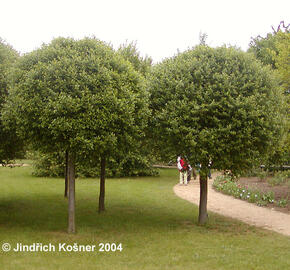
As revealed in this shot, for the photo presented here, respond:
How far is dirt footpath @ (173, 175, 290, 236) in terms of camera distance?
1113 cm

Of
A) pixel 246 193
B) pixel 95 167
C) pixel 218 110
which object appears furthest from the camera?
pixel 95 167

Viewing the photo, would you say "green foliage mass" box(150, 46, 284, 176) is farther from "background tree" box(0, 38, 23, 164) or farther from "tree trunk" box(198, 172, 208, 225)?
"background tree" box(0, 38, 23, 164)

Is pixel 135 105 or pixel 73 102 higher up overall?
pixel 135 105

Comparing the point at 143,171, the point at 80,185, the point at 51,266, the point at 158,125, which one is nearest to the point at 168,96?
the point at 158,125

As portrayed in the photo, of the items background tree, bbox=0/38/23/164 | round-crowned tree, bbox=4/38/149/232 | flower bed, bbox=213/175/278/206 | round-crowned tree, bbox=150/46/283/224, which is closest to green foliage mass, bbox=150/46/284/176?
round-crowned tree, bbox=150/46/283/224

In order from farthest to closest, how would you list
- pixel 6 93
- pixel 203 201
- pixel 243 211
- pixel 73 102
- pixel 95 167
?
pixel 95 167 → pixel 243 211 → pixel 203 201 → pixel 6 93 → pixel 73 102

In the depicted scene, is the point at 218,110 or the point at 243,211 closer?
the point at 218,110

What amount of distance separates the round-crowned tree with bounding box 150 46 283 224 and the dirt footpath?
2575 millimetres

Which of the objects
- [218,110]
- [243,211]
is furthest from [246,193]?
[218,110]

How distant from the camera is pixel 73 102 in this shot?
8180 millimetres

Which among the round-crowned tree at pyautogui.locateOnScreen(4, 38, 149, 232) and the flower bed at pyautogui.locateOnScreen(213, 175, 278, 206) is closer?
the round-crowned tree at pyautogui.locateOnScreen(4, 38, 149, 232)

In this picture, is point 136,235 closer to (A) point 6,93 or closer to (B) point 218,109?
(B) point 218,109

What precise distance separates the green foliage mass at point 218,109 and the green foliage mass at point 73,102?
0.94 meters

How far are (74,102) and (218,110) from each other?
3.78m
